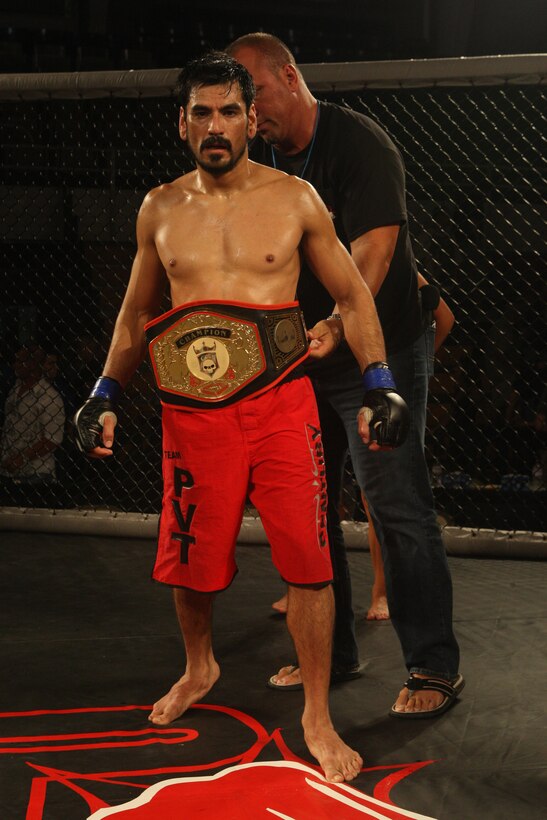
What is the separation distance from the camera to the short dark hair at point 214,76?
1.71m

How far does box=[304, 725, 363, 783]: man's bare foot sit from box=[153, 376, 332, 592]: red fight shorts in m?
0.27

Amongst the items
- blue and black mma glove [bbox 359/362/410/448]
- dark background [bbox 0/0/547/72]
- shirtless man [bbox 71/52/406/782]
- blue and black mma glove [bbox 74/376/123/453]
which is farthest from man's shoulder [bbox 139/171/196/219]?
dark background [bbox 0/0/547/72]

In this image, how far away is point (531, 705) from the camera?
2016 mm

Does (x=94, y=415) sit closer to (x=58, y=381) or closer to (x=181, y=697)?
(x=181, y=697)

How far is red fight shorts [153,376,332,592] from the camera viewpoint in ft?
5.65

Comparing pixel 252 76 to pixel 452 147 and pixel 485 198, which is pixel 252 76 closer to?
pixel 485 198

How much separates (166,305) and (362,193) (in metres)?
4.16

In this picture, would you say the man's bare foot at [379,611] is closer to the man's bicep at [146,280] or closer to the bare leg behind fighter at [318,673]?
the bare leg behind fighter at [318,673]

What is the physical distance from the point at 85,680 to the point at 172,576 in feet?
1.67

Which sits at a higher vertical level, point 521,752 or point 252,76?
point 252,76

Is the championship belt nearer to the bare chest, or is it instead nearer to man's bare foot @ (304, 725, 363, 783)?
the bare chest

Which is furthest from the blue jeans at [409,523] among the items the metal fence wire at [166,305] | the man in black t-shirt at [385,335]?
the metal fence wire at [166,305]

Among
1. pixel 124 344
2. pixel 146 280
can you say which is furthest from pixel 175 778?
pixel 146 280

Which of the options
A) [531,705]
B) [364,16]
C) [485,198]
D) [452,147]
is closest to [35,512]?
[531,705]
